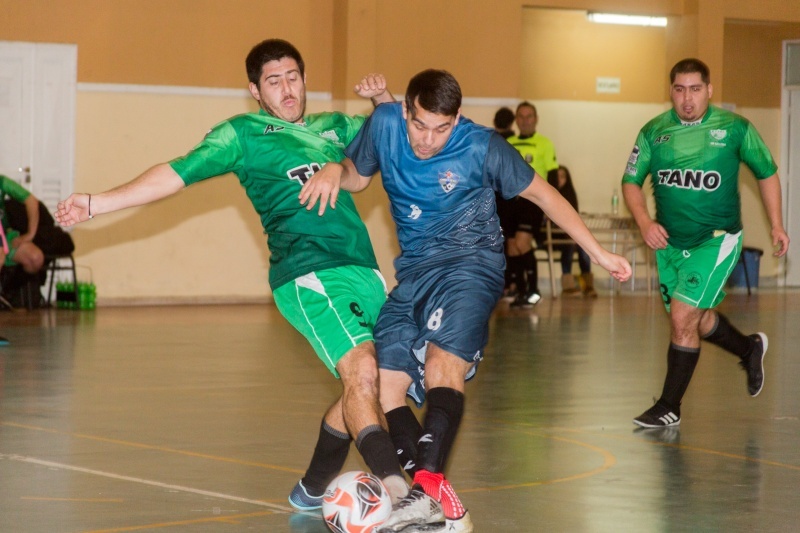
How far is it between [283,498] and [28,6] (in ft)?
36.3

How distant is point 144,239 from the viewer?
1506 centimetres

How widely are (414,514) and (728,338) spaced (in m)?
3.77

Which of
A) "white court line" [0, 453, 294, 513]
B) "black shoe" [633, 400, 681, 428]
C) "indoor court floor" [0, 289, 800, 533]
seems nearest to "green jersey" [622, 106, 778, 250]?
"black shoe" [633, 400, 681, 428]

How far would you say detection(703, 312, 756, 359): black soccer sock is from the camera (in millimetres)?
7145

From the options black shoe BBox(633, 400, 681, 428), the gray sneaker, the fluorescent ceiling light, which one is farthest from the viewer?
the fluorescent ceiling light

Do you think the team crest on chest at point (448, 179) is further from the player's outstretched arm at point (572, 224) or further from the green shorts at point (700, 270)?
the green shorts at point (700, 270)

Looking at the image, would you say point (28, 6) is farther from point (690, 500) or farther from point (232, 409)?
point (690, 500)

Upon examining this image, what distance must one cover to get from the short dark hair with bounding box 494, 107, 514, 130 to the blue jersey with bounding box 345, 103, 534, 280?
10.2 m

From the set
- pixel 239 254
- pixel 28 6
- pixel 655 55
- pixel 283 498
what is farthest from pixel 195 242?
pixel 283 498

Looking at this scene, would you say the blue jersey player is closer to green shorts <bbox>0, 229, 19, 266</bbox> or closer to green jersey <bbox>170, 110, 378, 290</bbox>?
green jersey <bbox>170, 110, 378, 290</bbox>

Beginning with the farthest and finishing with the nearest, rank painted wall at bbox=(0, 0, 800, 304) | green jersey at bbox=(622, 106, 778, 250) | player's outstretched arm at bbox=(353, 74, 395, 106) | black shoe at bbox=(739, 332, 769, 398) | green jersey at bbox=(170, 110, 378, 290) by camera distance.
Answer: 1. painted wall at bbox=(0, 0, 800, 304)
2. black shoe at bbox=(739, 332, 769, 398)
3. green jersey at bbox=(622, 106, 778, 250)
4. player's outstretched arm at bbox=(353, 74, 395, 106)
5. green jersey at bbox=(170, 110, 378, 290)

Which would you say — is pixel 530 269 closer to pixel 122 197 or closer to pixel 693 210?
pixel 693 210

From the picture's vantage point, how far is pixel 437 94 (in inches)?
167

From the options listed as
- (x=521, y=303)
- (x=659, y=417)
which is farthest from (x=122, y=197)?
(x=521, y=303)
